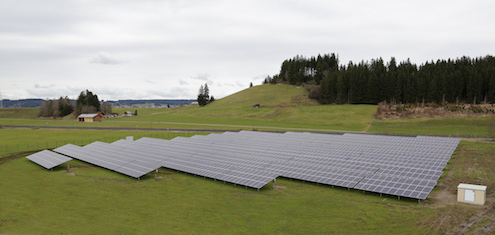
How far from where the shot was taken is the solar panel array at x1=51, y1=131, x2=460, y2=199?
110 ft

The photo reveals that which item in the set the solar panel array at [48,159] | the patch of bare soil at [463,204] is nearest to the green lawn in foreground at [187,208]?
the patch of bare soil at [463,204]

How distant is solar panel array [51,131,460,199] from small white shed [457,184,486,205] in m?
2.64

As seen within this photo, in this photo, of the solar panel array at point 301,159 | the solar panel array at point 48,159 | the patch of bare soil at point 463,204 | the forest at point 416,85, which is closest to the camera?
the patch of bare soil at point 463,204

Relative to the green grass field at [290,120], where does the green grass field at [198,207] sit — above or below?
below

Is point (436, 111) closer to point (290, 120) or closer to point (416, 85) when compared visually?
point (416, 85)

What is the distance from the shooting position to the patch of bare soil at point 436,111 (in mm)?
97056

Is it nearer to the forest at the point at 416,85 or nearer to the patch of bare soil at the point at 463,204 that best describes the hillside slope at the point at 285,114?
the forest at the point at 416,85

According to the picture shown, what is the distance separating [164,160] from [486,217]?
39.0 meters

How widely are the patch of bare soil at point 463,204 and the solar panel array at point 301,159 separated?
67.8 inches

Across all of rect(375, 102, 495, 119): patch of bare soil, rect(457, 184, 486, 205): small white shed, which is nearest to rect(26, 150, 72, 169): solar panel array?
rect(457, 184, 486, 205): small white shed

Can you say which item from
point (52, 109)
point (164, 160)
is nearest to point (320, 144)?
point (164, 160)

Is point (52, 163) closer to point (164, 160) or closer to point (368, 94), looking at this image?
point (164, 160)

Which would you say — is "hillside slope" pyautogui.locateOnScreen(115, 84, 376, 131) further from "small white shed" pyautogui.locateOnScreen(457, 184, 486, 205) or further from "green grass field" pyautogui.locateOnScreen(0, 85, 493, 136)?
"small white shed" pyautogui.locateOnScreen(457, 184, 486, 205)

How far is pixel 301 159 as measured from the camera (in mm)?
42656
